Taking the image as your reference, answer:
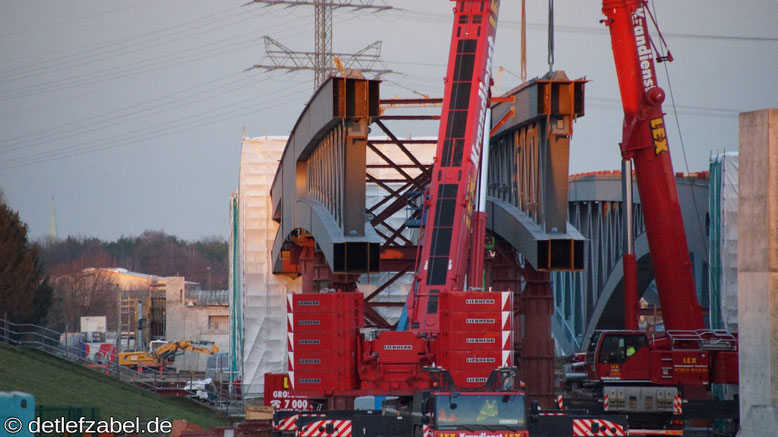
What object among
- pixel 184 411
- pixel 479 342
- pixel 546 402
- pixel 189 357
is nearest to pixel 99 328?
pixel 189 357

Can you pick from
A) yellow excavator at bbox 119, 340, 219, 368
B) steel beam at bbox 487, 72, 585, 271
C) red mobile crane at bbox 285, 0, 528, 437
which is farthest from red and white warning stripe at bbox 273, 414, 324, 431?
yellow excavator at bbox 119, 340, 219, 368

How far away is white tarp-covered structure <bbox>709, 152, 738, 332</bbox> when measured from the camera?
46000 millimetres

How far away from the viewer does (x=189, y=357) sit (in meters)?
75.6

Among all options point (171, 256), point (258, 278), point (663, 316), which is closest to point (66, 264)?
point (171, 256)

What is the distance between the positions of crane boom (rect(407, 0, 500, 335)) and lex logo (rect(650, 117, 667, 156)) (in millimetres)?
9147

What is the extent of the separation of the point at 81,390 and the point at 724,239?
83.7 ft

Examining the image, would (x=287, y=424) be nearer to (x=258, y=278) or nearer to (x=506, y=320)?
(x=506, y=320)

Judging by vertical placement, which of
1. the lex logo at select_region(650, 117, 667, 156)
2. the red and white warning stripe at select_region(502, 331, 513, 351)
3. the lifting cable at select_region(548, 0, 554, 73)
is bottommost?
the red and white warning stripe at select_region(502, 331, 513, 351)

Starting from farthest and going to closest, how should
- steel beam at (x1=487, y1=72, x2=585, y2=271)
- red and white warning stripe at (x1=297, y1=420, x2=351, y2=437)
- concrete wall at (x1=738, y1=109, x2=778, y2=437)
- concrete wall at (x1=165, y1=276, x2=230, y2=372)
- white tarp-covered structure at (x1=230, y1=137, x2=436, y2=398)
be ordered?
concrete wall at (x1=165, y1=276, x2=230, y2=372), white tarp-covered structure at (x1=230, y1=137, x2=436, y2=398), steel beam at (x1=487, y1=72, x2=585, y2=271), red and white warning stripe at (x1=297, y1=420, x2=351, y2=437), concrete wall at (x1=738, y1=109, x2=778, y2=437)

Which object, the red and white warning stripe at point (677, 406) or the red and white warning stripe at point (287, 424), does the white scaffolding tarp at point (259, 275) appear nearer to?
the red and white warning stripe at point (677, 406)

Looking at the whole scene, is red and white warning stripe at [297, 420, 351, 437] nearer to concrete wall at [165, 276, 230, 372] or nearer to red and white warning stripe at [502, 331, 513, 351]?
red and white warning stripe at [502, 331, 513, 351]

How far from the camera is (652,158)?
35.8m

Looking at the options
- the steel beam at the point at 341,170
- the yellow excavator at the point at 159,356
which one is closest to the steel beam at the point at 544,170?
the steel beam at the point at 341,170

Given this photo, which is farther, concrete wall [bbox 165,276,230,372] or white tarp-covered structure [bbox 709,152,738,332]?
concrete wall [bbox 165,276,230,372]
